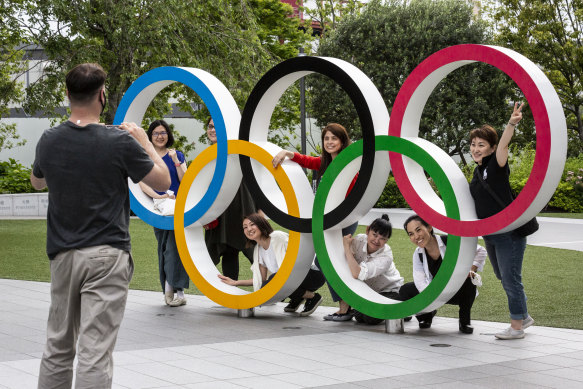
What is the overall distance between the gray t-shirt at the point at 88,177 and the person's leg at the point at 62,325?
0.09m

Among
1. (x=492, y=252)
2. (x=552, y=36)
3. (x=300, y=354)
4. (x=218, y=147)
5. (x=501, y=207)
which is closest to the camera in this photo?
(x=300, y=354)

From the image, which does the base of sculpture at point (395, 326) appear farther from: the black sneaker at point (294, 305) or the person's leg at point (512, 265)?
the black sneaker at point (294, 305)

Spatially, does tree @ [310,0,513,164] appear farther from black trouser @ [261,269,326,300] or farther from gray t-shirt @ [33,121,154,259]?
gray t-shirt @ [33,121,154,259]

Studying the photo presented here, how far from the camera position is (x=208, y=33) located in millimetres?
19281

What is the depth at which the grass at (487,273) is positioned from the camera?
8.38 metres

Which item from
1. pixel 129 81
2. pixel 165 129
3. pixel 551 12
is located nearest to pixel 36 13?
pixel 129 81

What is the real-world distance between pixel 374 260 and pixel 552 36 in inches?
951

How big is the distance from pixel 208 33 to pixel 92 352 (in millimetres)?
16310

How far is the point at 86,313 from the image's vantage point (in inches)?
148

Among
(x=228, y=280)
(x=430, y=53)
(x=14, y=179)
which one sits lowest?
(x=228, y=280)

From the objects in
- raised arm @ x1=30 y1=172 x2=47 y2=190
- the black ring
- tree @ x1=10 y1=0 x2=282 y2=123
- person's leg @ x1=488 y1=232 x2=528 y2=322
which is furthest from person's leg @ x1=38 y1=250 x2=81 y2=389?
tree @ x1=10 y1=0 x2=282 y2=123

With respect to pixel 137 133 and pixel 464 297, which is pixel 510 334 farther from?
pixel 137 133

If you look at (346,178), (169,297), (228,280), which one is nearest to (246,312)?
(228,280)

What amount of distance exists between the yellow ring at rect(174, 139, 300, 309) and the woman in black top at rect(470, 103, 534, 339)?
1867 mm
